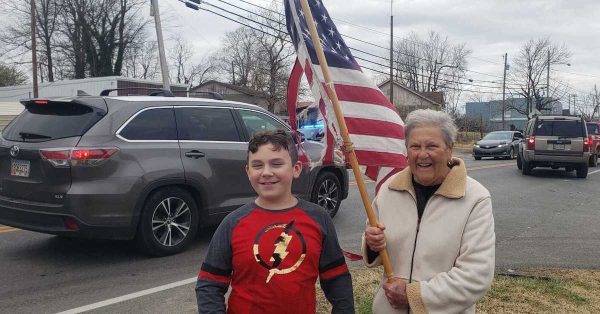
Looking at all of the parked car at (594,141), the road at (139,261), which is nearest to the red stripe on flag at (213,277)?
the road at (139,261)

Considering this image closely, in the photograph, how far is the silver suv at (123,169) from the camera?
18.1 ft

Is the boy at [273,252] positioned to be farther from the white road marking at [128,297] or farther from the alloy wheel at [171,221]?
the alloy wheel at [171,221]

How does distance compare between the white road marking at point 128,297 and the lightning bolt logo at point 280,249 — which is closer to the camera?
the lightning bolt logo at point 280,249

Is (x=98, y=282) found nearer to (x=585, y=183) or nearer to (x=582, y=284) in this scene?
(x=582, y=284)

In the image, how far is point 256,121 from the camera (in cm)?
730

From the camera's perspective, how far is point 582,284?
16.6 feet

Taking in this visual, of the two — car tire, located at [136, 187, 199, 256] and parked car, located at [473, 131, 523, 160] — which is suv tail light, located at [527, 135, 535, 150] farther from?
car tire, located at [136, 187, 199, 256]

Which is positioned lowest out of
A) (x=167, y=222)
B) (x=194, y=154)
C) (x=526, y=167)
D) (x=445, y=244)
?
(x=526, y=167)

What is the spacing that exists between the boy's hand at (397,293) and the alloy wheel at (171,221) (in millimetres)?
4050

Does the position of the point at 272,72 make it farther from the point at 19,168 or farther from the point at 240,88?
the point at 19,168

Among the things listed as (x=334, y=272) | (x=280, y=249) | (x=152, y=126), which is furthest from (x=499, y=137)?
(x=280, y=249)

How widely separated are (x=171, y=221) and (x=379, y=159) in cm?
366

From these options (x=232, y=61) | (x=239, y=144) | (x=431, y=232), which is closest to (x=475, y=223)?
(x=431, y=232)

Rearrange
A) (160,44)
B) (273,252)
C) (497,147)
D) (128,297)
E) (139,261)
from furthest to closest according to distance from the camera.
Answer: (497,147) → (160,44) → (139,261) → (128,297) → (273,252)
